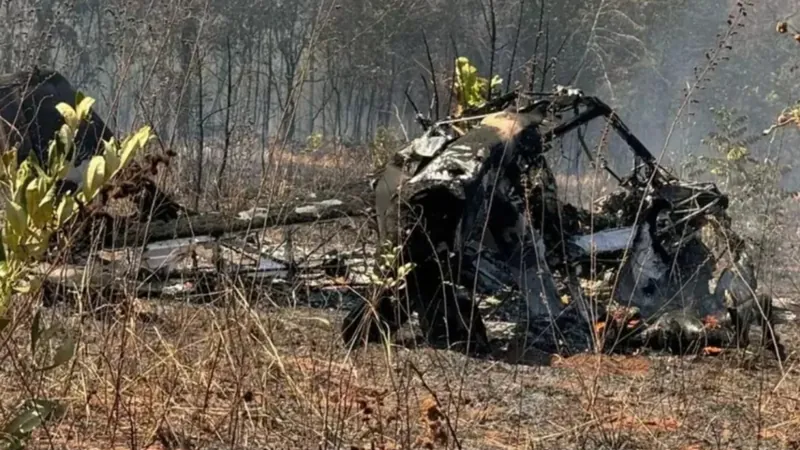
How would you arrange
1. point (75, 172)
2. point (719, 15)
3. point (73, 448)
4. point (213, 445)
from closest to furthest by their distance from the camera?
point (73, 448)
point (213, 445)
point (75, 172)
point (719, 15)

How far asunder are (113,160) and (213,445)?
124cm

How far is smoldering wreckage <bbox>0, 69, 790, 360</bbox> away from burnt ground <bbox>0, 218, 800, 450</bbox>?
Result: 41 cm

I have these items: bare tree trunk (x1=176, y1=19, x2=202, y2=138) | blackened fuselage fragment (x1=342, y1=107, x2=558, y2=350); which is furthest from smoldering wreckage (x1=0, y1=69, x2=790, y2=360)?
bare tree trunk (x1=176, y1=19, x2=202, y2=138)

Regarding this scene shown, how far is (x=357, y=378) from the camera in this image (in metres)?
3.38

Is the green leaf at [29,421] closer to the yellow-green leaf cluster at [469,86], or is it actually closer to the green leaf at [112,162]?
the green leaf at [112,162]

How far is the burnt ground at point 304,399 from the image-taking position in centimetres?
273

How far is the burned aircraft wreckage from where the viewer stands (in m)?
4.80

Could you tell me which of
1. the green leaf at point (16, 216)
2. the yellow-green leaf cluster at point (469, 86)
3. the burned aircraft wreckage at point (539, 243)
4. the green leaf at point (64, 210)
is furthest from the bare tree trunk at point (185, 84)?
the yellow-green leaf cluster at point (469, 86)

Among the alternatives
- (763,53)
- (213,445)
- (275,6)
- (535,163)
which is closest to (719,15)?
(763,53)

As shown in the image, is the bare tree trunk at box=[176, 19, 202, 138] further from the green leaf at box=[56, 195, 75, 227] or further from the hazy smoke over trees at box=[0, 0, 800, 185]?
the hazy smoke over trees at box=[0, 0, 800, 185]

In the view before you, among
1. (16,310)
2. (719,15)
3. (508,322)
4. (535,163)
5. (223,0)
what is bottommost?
(508,322)

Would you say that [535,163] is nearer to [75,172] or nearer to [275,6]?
[75,172]

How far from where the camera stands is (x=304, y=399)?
116 inches

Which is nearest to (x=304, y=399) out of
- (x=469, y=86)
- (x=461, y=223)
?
(x=461, y=223)
